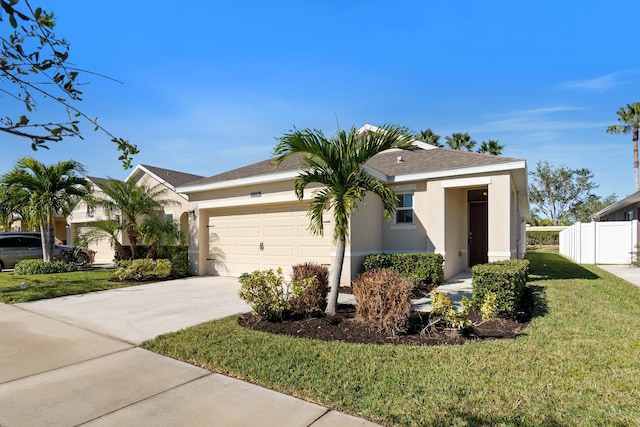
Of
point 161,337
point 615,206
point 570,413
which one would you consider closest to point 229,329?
point 161,337

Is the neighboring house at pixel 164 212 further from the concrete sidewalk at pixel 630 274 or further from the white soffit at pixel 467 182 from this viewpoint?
the concrete sidewalk at pixel 630 274

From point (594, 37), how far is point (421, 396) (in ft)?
35.9

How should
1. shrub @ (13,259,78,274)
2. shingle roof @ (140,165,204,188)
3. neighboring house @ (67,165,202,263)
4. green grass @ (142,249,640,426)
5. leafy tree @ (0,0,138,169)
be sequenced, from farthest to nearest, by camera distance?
shingle roof @ (140,165,204,188) → neighboring house @ (67,165,202,263) → shrub @ (13,259,78,274) → green grass @ (142,249,640,426) → leafy tree @ (0,0,138,169)

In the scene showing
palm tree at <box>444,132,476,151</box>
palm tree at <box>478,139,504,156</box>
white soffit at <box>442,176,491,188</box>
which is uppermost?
palm tree at <box>444,132,476,151</box>

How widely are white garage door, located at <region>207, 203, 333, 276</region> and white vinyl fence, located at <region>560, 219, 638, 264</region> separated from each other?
14258 millimetres

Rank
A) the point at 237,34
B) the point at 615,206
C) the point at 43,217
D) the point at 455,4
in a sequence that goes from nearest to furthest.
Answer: the point at 237,34 → the point at 455,4 → the point at 43,217 → the point at 615,206

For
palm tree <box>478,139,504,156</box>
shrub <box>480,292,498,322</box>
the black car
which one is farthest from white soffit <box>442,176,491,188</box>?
palm tree <box>478,139,504,156</box>

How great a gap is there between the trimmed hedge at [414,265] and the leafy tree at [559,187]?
4521 cm

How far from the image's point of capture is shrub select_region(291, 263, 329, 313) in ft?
22.4

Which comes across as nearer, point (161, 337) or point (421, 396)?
point (421, 396)

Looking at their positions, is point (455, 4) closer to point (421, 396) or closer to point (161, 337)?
point (421, 396)

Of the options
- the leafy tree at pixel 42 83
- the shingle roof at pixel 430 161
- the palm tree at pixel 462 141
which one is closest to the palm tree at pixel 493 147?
the palm tree at pixel 462 141

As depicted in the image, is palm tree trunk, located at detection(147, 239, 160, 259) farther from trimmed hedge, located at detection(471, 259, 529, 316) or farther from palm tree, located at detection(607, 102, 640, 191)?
palm tree, located at detection(607, 102, 640, 191)

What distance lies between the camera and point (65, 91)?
2227mm
